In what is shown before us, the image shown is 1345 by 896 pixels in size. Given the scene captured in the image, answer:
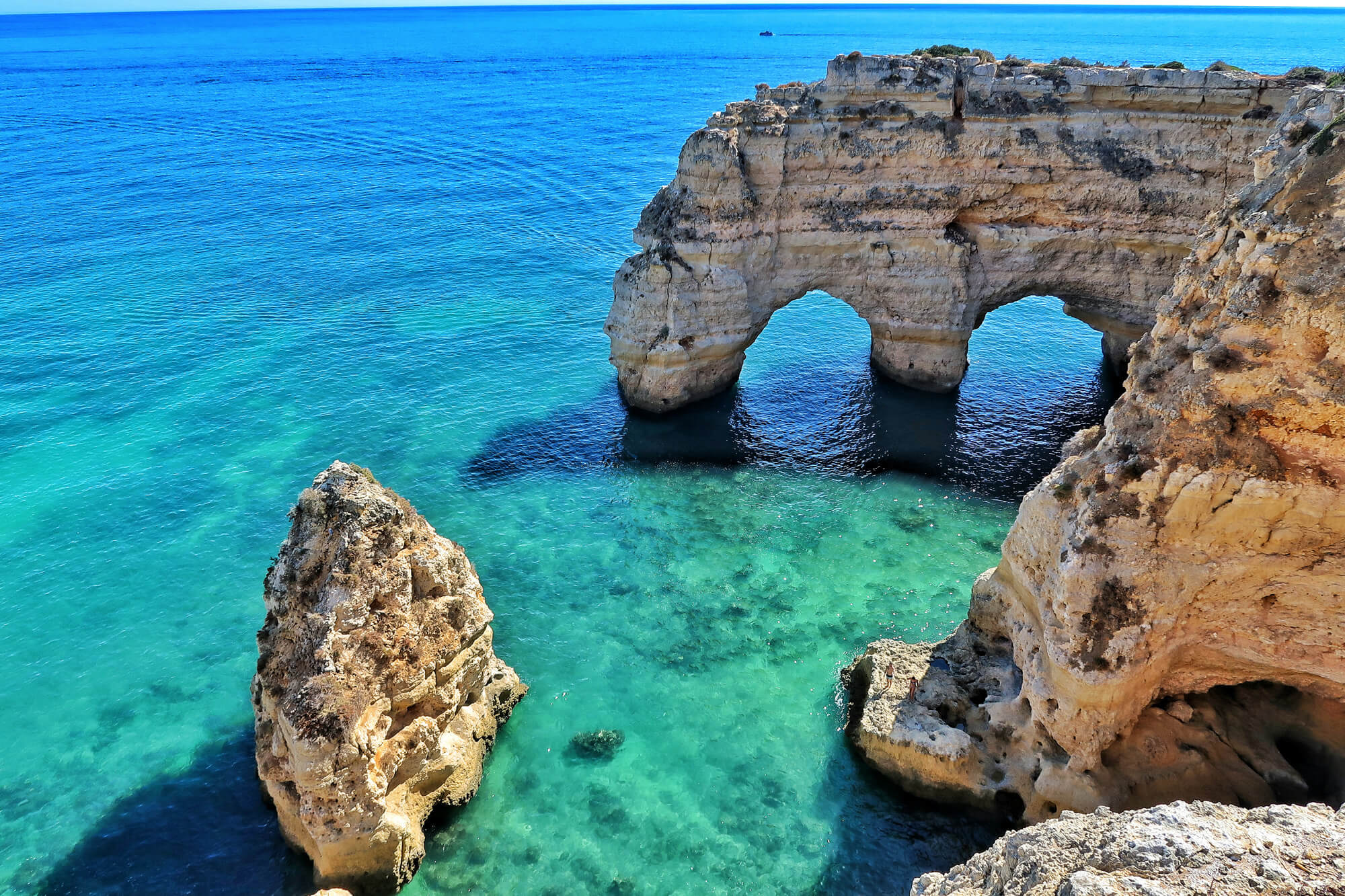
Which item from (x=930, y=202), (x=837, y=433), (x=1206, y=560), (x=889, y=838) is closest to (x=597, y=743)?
(x=889, y=838)

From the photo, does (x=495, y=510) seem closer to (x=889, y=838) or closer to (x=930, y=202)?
(x=889, y=838)

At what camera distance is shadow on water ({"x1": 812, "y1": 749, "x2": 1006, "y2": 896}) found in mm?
14953

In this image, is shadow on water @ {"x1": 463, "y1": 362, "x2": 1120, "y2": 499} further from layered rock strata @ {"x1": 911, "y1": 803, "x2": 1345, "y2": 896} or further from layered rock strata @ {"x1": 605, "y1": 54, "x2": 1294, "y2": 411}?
layered rock strata @ {"x1": 911, "y1": 803, "x2": 1345, "y2": 896}

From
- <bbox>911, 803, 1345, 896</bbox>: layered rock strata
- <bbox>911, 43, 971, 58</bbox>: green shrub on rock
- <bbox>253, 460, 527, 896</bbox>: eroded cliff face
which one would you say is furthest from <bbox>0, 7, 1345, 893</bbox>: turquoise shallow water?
<bbox>911, 43, 971, 58</bbox>: green shrub on rock

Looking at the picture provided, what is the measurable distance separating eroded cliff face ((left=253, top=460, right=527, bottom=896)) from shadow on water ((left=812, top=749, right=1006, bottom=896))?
689 cm

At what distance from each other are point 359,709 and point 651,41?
207 m

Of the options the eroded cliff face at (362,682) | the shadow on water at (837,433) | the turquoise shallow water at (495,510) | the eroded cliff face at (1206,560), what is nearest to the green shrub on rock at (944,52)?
the shadow on water at (837,433)

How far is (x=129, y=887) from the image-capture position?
15203mm

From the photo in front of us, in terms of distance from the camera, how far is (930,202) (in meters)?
28.4

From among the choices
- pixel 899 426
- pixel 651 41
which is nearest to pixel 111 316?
pixel 899 426

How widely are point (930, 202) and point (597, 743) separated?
20003 mm

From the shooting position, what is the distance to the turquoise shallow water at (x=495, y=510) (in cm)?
1614

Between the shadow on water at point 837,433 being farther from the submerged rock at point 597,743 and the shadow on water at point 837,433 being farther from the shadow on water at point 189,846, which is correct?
the shadow on water at point 189,846

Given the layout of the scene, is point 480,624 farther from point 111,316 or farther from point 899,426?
point 111,316
